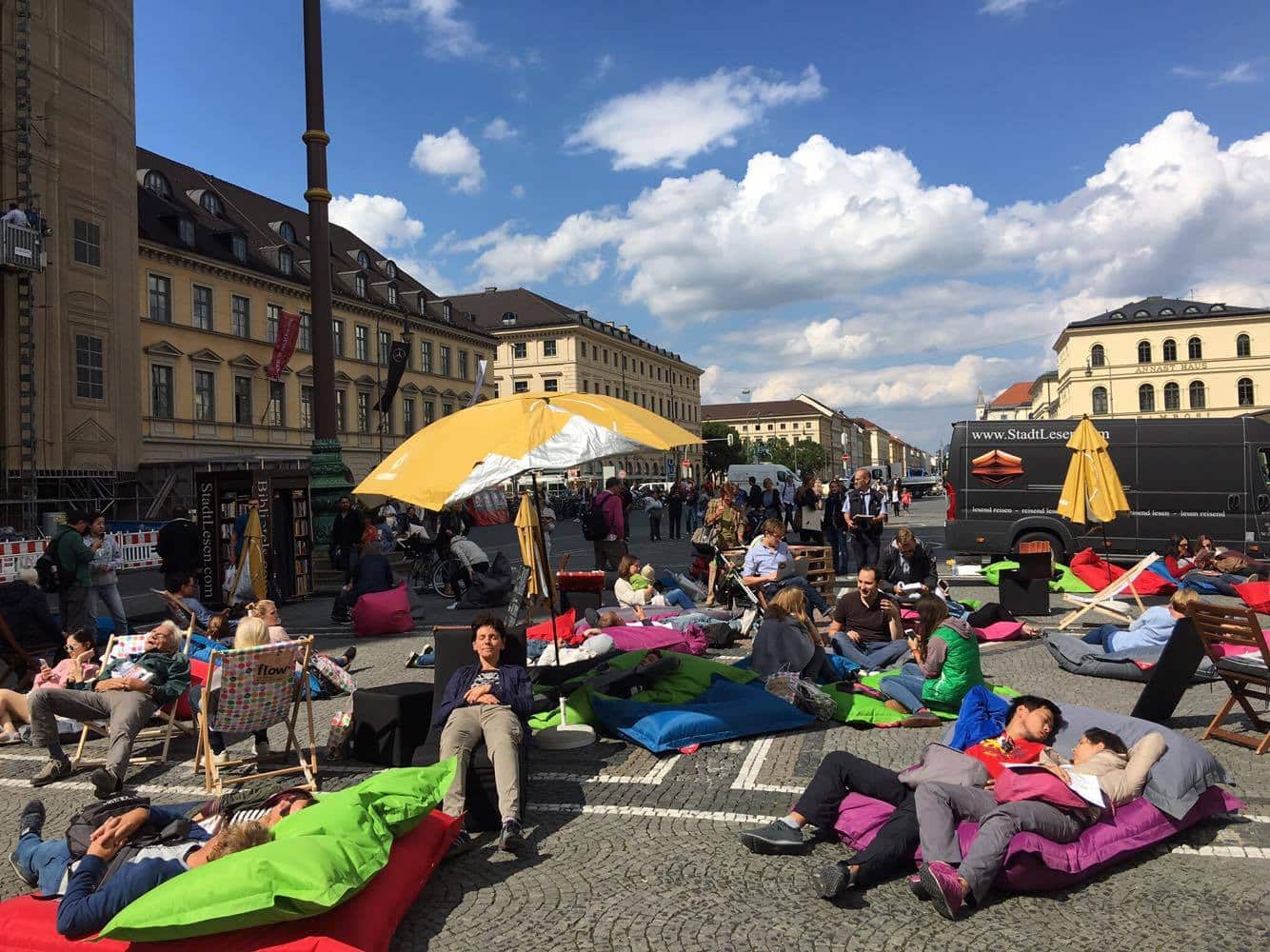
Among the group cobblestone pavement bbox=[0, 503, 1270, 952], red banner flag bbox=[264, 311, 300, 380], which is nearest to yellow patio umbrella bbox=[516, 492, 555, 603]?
cobblestone pavement bbox=[0, 503, 1270, 952]

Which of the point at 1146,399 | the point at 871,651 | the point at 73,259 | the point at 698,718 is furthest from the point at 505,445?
the point at 1146,399

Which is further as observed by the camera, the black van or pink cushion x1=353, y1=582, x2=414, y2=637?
the black van

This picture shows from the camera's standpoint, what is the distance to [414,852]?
437 cm

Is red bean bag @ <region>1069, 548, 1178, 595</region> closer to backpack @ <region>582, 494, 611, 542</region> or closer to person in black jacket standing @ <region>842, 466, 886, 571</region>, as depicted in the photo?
person in black jacket standing @ <region>842, 466, 886, 571</region>

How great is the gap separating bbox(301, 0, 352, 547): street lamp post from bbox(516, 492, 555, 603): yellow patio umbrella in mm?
11840

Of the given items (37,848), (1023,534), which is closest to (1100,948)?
(37,848)

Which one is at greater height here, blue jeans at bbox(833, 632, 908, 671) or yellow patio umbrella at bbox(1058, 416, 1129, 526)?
yellow patio umbrella at bbox(1058, 416, 1129, 526)

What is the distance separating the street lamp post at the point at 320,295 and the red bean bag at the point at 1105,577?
43.5 feet

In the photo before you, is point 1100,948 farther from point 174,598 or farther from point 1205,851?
point 174,598

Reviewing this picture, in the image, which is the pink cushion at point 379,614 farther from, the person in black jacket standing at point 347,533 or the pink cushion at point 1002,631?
the pink cushion at point 1002,631

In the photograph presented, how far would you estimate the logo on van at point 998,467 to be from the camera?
17062mm

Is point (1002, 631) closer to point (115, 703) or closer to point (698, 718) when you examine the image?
point (698, 718)

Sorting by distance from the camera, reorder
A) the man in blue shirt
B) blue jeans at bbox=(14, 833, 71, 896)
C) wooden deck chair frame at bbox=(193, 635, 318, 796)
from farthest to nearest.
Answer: the man in blue shirt < wooden deck chair frame at bbox=(193, 635, 318, 796) < blue jeans at bbox=(14, 833, 71, 896)

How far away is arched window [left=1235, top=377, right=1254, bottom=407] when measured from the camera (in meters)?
84.3
